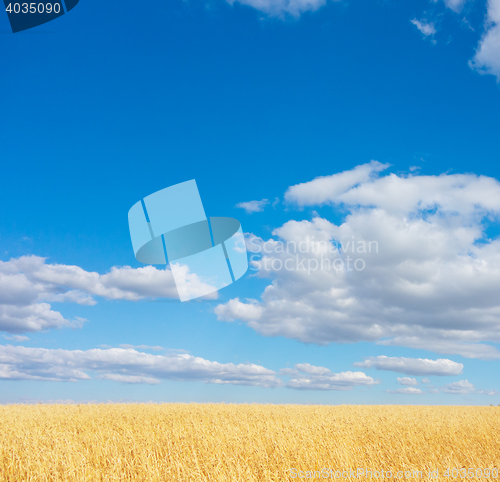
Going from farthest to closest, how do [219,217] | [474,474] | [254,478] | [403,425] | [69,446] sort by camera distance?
[219,217] → [403,425] → [69,446] → [474,474] → [254,478]

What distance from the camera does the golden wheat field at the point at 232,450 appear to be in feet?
37.8

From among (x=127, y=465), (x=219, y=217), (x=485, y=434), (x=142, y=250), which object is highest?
(x=219, y=217)

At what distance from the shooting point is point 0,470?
11828mm

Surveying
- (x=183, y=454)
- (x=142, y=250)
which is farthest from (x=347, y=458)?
(x=142, y=250)

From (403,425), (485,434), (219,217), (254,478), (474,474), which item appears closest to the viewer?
(254,478)

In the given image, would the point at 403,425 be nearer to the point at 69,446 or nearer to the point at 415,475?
the point at 415,475

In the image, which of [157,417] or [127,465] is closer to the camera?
[127,465]

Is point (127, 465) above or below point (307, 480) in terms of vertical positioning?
above

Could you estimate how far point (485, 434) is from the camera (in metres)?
19.0

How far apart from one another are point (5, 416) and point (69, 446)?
475 inches

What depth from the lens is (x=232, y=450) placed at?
1384cm

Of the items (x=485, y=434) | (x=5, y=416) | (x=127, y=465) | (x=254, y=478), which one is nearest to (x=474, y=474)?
(x=254, y=478)

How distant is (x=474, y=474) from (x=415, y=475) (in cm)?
210

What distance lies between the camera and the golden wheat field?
11.5m
